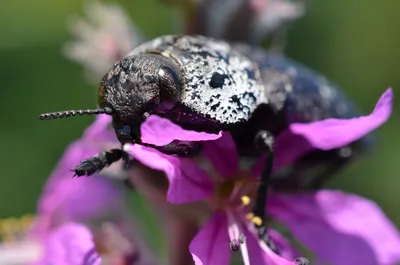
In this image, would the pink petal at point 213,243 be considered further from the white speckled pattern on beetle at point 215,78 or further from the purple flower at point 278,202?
the white speckled pattern on beetle at point 215,78

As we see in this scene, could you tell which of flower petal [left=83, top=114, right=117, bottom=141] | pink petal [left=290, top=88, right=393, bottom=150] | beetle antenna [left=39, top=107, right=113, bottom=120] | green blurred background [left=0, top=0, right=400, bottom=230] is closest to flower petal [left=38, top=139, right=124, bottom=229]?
flower petal [left=83, top=114, right=117, bottom=141]

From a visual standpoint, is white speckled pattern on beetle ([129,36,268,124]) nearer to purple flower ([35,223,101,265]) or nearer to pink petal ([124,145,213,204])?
pink petal ([124,145,213,204])

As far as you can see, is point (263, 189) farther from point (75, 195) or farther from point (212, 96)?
point (75, 195)

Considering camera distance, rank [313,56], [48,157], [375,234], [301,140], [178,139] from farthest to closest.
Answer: [313,56] → [48,157] → [375,234] → [301,140] → [178,139]

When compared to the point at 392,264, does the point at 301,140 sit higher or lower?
higher

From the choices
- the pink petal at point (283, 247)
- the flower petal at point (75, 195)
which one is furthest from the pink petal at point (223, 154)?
the flower petal at point (75, 195)

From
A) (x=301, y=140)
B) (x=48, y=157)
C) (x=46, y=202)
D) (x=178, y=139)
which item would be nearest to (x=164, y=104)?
(x=178, y=139)

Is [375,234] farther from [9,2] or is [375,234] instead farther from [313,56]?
[9,2]
